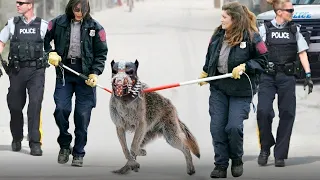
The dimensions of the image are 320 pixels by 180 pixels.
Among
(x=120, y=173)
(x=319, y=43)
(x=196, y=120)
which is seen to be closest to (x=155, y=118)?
(x=120, y=173)

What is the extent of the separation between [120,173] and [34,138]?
1.70 meters

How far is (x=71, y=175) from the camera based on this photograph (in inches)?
432

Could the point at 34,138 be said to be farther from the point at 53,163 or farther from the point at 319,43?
the point at 319,43

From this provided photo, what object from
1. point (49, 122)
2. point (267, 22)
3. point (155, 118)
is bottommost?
point (49, 122)

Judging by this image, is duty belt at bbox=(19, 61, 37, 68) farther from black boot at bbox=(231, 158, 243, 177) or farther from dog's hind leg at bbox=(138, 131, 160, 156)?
black boot at bbox=(231, 158, 243, 177)

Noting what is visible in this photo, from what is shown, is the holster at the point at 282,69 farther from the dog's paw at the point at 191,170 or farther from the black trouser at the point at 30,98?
the black trouser at the point at 30,98

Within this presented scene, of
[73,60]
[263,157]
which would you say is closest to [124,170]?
[73,60]

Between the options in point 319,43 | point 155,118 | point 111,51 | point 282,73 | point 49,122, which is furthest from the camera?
point 111,51

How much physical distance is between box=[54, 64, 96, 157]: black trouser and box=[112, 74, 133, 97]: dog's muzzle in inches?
37.4

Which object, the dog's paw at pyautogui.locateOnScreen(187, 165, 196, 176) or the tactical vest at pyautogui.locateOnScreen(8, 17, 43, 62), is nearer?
the dog's paw at pyautogui.locateOnScreen(187, 165, 196, 176)

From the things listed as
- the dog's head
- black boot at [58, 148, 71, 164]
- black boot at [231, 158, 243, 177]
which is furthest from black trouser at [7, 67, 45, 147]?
black boot at [231, 158, 243, 177]

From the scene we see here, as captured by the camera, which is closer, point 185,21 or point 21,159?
point 21,159

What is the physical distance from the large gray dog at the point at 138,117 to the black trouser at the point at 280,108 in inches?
36.6

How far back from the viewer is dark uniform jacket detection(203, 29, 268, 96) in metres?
10.4
